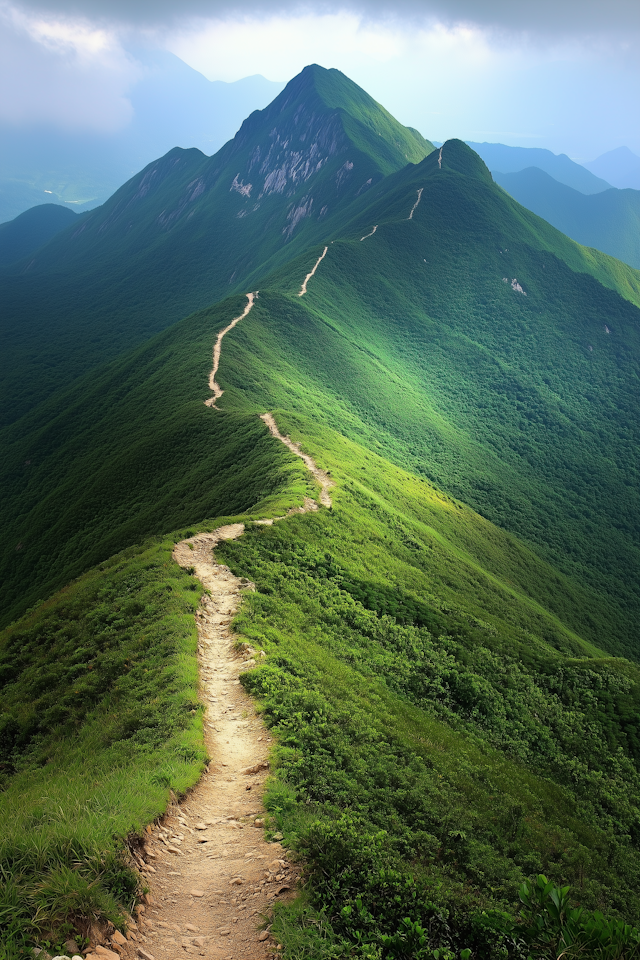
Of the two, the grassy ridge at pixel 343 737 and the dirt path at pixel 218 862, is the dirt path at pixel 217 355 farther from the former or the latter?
the dirt path at pixel 218 862

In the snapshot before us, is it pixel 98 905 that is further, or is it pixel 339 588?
pixel 339 588

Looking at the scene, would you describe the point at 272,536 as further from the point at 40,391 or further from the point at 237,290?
the point at 237,290

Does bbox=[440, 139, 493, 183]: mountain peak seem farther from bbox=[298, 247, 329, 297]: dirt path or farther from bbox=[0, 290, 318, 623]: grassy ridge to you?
bbox=[0, 290, 318, 623]: grassy ridge

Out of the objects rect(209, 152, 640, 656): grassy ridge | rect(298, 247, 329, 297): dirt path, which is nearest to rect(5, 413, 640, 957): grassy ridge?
rect(209, 152, 640, 656): grassy ridge

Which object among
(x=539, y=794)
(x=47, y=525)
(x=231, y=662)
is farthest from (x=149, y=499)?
(x=539, y=794)

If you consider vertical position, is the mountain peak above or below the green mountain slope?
above
